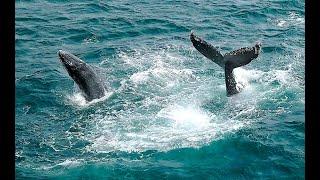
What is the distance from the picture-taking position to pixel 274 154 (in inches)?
466

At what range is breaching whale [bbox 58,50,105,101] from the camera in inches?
554

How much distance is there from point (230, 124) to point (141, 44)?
8535mm

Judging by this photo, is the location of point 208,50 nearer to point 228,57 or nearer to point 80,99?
point 228,57

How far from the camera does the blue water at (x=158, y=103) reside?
449 inches

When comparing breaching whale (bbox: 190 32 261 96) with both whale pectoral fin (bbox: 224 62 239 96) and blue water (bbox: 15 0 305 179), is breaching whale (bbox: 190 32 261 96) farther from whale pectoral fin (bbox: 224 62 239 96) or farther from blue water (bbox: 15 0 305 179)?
blue water (bbox: 15 0 305 179)

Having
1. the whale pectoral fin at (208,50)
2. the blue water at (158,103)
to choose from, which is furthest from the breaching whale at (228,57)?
the blue water at (158,103)

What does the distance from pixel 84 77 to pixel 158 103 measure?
93.5 inches

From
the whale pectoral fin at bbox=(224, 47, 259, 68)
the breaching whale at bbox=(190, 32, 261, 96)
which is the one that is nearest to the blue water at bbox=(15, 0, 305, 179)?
the breaching whale at bbox=(190, 32, 261, 96)

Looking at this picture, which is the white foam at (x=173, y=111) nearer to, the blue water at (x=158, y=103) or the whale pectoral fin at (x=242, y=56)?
the blue water at (x=158, y=103)

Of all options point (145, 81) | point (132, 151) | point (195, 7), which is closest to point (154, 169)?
point (132, 151)

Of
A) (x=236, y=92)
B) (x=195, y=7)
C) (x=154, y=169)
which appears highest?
(x=195, y=7)
